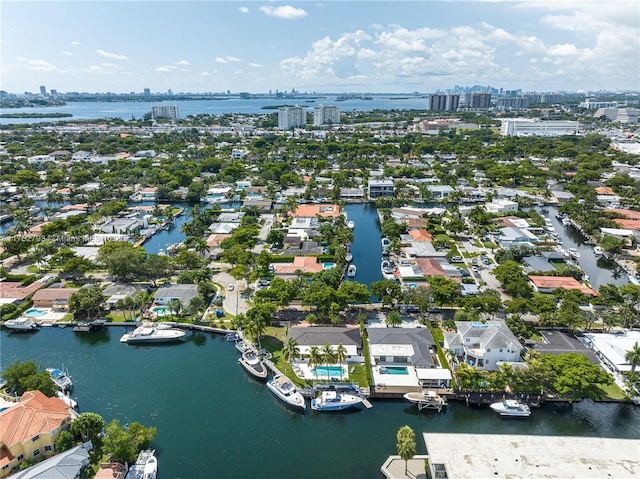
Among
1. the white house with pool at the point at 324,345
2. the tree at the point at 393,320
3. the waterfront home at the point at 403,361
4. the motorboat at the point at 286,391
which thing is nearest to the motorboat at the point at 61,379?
the motorboat at the point at 286,391

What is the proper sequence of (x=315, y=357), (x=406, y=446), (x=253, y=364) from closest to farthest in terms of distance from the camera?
(x=406, y=446) < (x=315, y=357) < (x=253, y=364)

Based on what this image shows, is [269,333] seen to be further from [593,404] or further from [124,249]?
[593,404]

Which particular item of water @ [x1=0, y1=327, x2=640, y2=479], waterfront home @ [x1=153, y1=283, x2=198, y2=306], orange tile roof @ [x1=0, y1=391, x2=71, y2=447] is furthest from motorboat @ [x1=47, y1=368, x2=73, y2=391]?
waterfront home @ [x1=153, y1=283, x2=198, y2=306]

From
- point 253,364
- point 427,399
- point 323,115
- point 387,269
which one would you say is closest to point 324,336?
point 253,364

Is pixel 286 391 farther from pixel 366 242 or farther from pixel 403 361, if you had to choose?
pixel 366 242

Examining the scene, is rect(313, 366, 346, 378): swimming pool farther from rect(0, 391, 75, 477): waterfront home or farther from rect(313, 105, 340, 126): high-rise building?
rect(313, 105, 340, 126): high-rise building

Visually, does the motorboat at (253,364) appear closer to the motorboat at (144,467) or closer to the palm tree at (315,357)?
the palm tree at (315,357)
